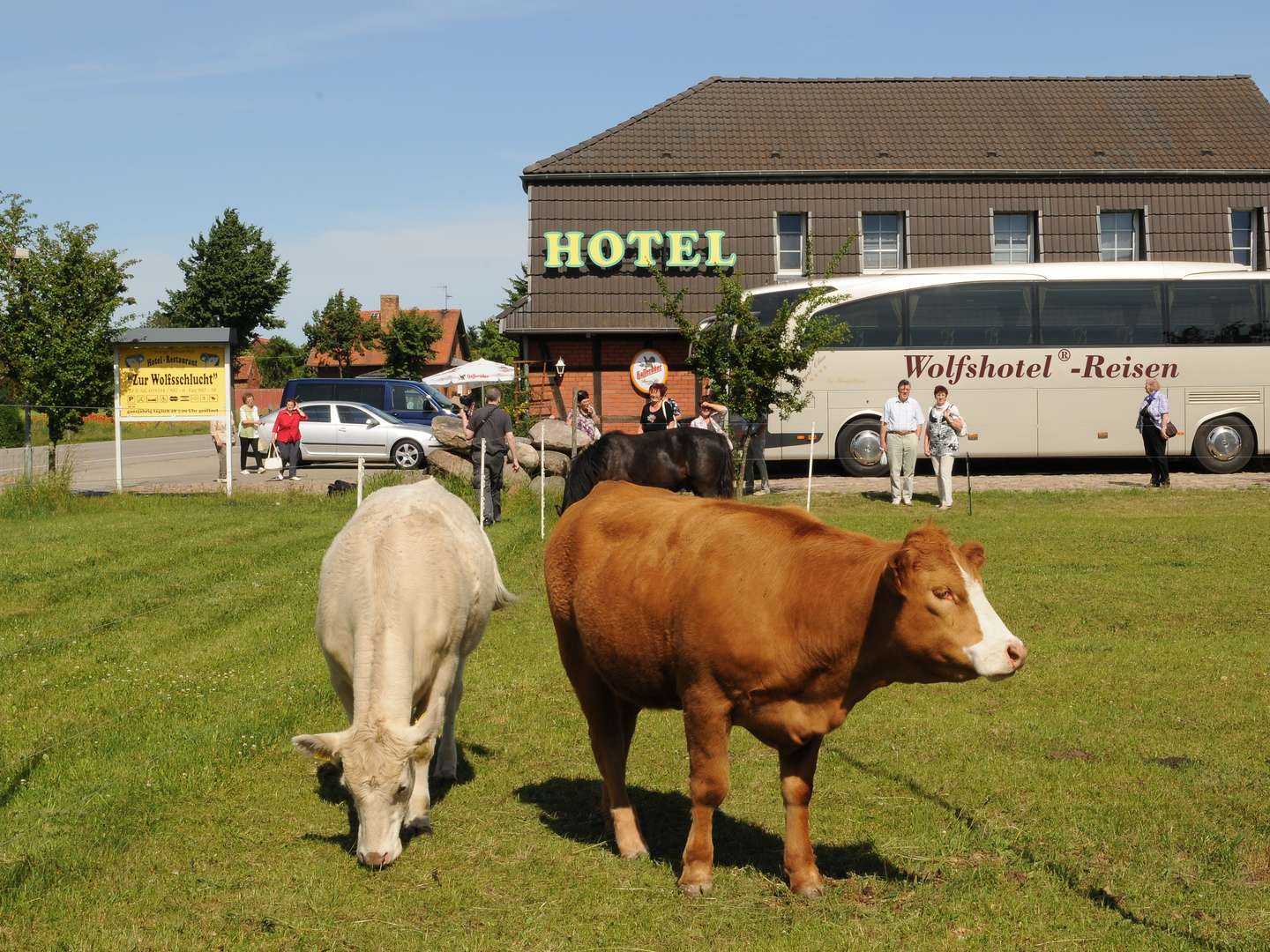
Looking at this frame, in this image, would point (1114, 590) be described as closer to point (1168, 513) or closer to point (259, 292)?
point (1168, 513)

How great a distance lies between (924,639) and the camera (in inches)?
188

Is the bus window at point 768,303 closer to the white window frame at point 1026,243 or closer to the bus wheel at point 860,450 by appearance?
the bus wheel at point 860,450

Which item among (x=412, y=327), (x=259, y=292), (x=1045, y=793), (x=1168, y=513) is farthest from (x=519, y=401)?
(x=259, y=292)

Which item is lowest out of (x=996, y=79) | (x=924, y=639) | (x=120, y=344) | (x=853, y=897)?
(x=853, y=897)

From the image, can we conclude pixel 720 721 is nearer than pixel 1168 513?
Yes

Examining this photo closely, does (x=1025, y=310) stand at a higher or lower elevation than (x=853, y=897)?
higher

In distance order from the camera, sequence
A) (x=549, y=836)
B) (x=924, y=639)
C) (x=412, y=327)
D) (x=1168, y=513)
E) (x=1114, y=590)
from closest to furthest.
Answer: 1. (x=924, y=639)
2. (x=549, y=836)
3. (x=1114, y=590)
4. (x=1168, y=513)
5. (x=412, y=327)

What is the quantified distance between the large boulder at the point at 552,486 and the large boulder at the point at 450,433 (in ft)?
6.37

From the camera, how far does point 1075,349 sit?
88.0 ft

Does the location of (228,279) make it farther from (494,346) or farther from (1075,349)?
(1075,349)

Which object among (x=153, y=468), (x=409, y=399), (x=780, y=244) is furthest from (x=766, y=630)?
(x=153, y=468)

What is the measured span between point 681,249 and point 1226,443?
14.1 metres

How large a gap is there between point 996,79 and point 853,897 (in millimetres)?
36912

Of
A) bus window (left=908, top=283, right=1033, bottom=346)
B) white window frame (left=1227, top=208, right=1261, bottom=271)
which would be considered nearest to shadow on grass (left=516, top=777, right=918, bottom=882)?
bus window (left=908, top=283, right=1033, bottom=346)
